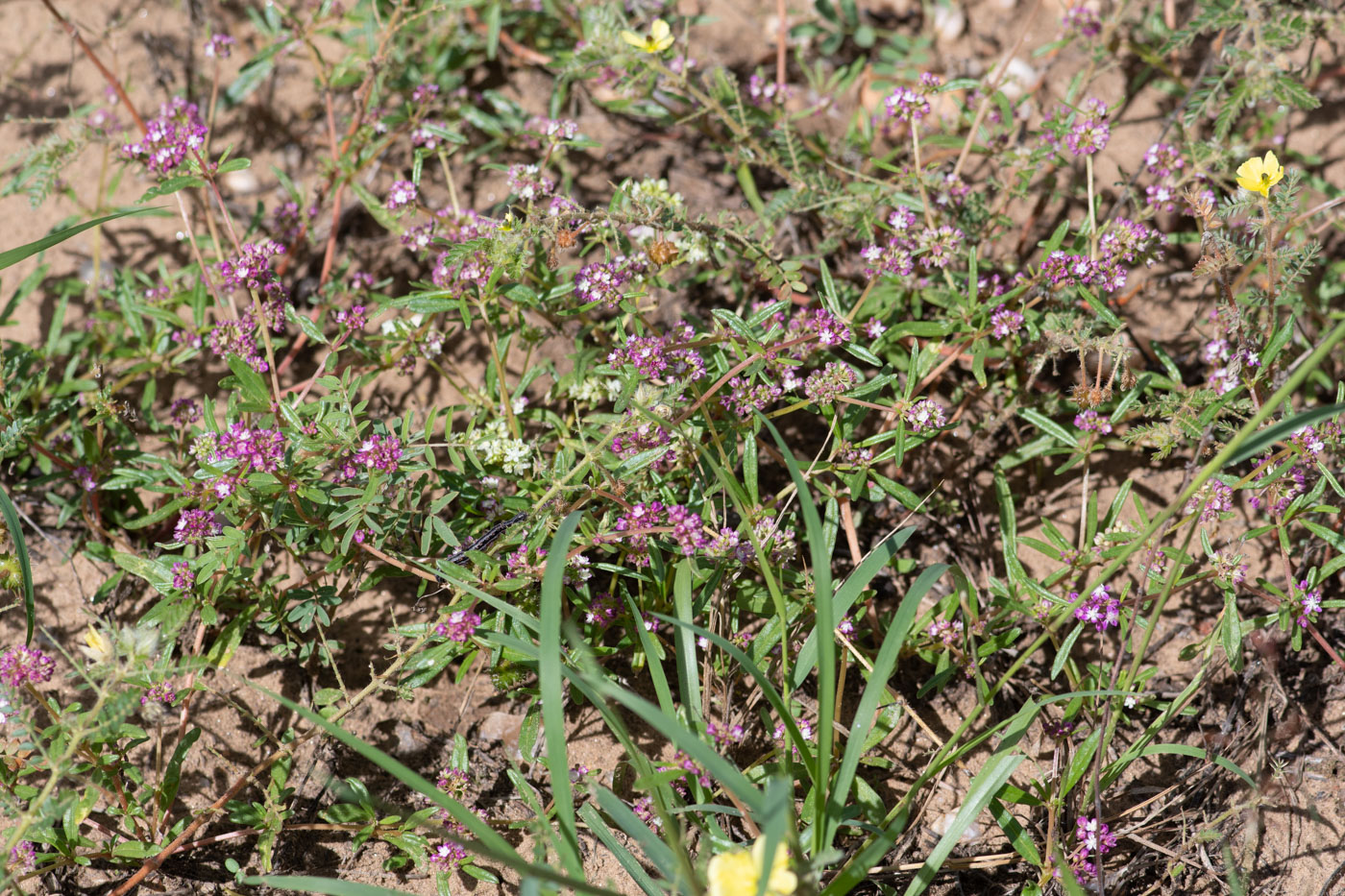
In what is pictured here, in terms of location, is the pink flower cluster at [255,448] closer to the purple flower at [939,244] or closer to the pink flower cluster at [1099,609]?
the purple flower at [939,244]

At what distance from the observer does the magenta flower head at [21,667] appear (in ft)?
6.98

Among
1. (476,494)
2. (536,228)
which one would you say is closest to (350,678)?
(476,494)

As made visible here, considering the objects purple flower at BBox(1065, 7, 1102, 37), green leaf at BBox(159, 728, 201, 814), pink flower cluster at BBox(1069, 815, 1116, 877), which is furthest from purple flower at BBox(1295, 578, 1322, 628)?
green leaf at BBox(159, 728, 201, 814)

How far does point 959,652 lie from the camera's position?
247 centimetres

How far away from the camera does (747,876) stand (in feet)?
5.59

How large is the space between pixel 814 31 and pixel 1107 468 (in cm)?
194

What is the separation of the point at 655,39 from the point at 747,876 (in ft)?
7.70

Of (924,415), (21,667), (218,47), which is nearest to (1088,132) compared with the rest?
(924,415)

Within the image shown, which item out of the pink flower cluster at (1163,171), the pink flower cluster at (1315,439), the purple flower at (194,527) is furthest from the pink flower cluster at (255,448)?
the pink flower cluster at (1315,439)

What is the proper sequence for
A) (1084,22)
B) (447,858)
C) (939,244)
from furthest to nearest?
(1084,22), (939,244), (447,858)

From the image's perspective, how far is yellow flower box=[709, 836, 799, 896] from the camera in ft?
5.53

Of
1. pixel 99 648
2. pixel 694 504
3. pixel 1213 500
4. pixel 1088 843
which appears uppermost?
pixel 99 648

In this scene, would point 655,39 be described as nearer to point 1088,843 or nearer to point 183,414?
point 183,414

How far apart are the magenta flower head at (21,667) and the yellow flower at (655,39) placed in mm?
2243
